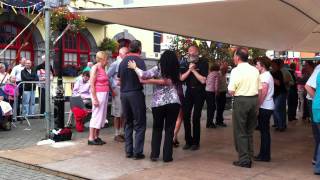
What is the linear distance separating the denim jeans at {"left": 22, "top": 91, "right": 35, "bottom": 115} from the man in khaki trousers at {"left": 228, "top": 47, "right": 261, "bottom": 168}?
7257 millimetres

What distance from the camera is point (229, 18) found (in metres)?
7.73

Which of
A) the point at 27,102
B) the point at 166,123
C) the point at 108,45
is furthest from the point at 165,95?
the point at 108,45

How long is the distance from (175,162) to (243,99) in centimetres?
147

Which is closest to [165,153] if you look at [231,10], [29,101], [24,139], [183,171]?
[183,171]

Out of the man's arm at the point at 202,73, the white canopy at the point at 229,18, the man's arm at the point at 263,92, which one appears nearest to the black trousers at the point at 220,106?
the white canopy at the point at 229,18

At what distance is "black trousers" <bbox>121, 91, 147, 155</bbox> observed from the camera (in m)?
7.27

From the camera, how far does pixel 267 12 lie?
710 cm

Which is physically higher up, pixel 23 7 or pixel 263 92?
pixel 23 7

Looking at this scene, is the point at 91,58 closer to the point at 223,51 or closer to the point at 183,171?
the point at 223,51

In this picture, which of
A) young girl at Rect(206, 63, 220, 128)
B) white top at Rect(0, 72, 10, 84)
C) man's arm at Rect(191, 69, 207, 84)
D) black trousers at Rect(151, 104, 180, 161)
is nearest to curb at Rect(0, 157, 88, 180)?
black trousers at Rect(151, 104, 180, 161)

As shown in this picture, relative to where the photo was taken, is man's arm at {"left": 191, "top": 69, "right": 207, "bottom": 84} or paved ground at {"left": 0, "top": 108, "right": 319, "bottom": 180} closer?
paved ground at {"left": 0, "top": 108, "right": 319, "bottom": 180}

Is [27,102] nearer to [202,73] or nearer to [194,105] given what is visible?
[194,105]

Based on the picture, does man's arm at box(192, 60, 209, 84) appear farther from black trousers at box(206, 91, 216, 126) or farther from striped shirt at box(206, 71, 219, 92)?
black trousers at box(206, 91, 216, 126)

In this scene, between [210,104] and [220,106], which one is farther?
[220,106]
